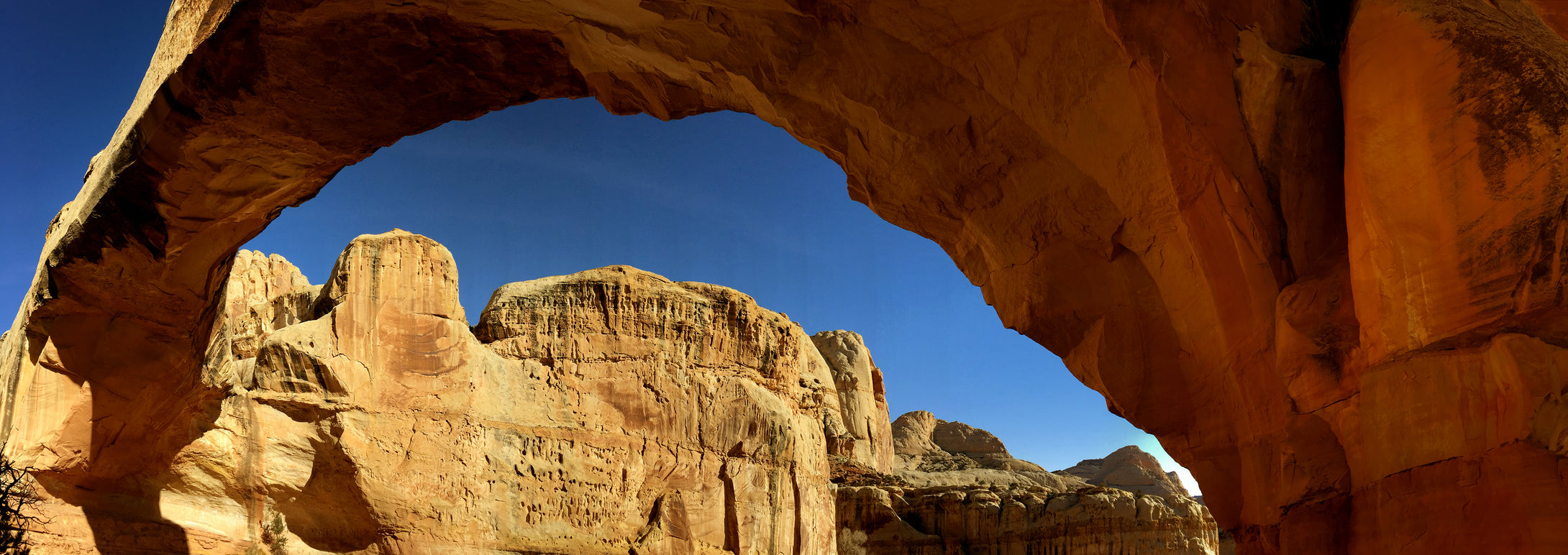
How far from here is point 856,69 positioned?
6.07 m

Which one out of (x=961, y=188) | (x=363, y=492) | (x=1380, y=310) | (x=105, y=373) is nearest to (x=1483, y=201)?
(x=1380, y=310)

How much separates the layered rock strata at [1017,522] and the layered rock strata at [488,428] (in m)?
5.60

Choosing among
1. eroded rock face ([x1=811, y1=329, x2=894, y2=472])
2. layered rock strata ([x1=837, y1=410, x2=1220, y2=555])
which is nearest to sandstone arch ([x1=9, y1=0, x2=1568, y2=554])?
layered rock strata ([x1=837, y1=410, x2=1220, y2=555])

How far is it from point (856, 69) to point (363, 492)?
1515cm

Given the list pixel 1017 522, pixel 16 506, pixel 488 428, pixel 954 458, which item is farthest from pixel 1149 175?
pixel 954 458

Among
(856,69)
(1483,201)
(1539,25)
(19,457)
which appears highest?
(856,69)

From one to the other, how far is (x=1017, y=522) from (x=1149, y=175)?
29214 mm

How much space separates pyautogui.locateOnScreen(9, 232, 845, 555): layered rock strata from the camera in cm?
1606

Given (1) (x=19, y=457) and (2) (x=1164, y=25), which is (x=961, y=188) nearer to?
(2) (x=1164, y=25)

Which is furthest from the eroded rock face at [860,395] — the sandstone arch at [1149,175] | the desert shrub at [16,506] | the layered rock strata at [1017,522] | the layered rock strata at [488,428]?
the sandstone arch at [1149,175]

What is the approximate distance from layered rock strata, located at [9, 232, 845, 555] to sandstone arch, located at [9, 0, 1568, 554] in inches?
192

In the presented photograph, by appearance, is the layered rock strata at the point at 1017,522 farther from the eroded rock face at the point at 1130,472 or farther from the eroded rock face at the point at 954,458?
the eroded rock face at the point at 1130,472

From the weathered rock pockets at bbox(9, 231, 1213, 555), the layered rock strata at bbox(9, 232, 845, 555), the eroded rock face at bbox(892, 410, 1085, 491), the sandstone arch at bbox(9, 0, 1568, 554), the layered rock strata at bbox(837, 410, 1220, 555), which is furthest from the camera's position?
the eroded rock face at bbox(892, 410, 1085, 491)

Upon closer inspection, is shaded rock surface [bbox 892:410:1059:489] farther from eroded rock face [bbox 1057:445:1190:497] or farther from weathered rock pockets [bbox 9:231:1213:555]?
weathered rock pockets [bbox 9:231:1213:555]
